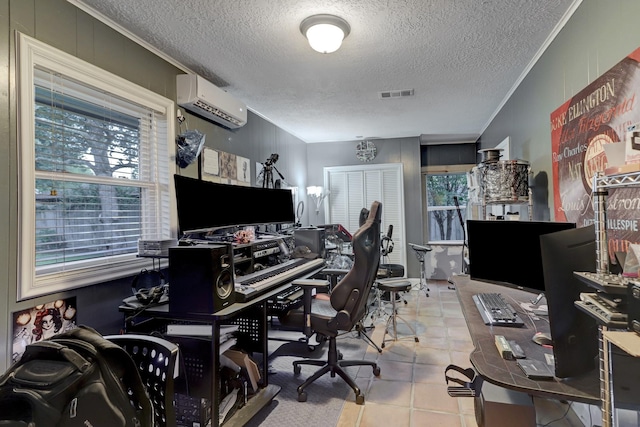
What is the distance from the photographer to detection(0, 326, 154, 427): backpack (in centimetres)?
85

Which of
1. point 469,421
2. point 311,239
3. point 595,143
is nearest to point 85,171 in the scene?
point 311,239

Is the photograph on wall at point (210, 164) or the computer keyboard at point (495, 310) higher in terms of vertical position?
the photograph on wall at point (210, 164)

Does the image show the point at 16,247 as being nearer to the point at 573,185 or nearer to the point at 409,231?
the point at 573,185

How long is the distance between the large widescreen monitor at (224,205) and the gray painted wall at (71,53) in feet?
1.91

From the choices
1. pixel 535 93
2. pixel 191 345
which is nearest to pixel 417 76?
pixel 535 93

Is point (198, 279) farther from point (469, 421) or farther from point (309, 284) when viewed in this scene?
point (469, 421)

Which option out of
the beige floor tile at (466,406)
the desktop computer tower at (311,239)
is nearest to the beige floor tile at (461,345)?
the beige floor tile at (466,406)

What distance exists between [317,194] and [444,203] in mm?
2471

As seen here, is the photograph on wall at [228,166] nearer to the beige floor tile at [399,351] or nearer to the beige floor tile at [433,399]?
the beige floor tile at [399,351]

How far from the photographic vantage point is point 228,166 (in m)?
3.49

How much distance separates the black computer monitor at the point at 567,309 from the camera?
1.05m

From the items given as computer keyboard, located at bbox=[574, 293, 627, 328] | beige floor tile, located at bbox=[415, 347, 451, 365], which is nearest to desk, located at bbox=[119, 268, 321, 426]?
beige floor tile, located at bbox=[415, 347, 451, 365]

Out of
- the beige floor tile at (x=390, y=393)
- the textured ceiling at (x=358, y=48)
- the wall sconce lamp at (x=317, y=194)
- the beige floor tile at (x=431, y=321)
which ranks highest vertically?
the textured ceiling at (x=358, y=48)

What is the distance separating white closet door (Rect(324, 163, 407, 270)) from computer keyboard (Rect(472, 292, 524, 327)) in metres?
3.77
